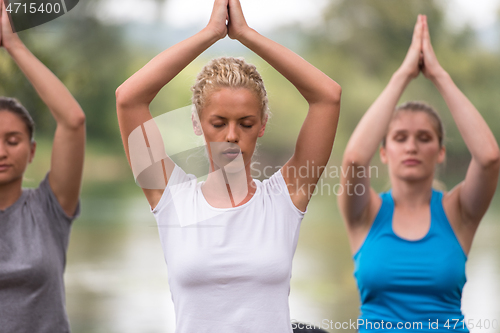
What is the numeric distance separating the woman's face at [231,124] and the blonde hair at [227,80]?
0.02m

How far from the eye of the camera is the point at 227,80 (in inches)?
45.0

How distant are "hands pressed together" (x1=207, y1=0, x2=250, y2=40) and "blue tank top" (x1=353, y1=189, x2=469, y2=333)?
0.77 meters

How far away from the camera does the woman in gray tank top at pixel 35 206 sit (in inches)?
52.1

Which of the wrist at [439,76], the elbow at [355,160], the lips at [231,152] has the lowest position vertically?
the lips at [231,152]

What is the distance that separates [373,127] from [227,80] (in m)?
0.58

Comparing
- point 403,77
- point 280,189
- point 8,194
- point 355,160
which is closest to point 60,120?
point 8,194

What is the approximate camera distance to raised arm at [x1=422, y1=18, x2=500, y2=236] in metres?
1.45

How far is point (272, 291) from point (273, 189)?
250 millimetres

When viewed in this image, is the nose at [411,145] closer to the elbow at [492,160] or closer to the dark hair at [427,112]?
the dark hair at [427,112]

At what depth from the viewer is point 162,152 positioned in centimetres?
117

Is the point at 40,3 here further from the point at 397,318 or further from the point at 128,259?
the point at 128,259

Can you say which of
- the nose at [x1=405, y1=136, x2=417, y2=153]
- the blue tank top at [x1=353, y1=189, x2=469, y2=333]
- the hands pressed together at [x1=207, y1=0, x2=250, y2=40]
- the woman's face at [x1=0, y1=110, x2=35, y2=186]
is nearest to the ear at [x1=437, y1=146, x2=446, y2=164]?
the nose at [x1=405, y1=136, x2=417, y2=153]

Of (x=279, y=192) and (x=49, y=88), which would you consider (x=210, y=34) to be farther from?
(x=49, y=88)

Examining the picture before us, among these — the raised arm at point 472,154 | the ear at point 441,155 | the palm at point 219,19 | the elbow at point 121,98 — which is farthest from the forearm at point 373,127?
the elbow at point 121,98
